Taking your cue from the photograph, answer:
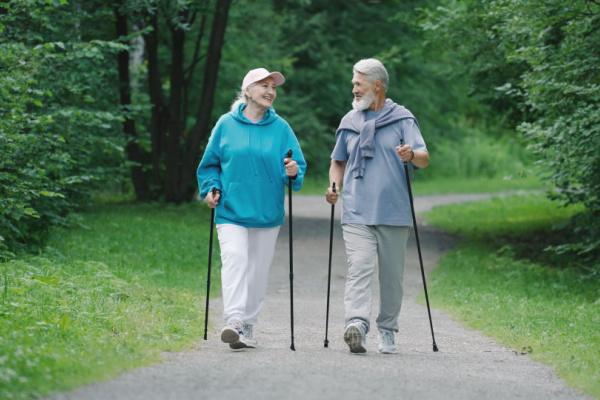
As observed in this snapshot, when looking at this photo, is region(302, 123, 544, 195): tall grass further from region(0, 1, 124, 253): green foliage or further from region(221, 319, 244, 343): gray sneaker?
region(221, 319, 244, 343): gray sneaker

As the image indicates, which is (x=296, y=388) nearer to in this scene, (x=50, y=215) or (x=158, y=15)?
(x=50, y=215)

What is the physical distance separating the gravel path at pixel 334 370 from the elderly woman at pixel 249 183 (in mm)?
535

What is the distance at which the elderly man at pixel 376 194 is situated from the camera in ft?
22.2

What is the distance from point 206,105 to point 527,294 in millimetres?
11076

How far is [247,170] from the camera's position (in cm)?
686

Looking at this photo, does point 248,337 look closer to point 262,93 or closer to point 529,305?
point 262,93

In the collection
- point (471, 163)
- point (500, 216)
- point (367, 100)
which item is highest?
point (367, 100)

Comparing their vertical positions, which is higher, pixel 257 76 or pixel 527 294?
pixel 257 76

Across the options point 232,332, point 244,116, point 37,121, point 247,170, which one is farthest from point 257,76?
point 37,121

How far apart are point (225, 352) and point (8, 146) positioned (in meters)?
3.89

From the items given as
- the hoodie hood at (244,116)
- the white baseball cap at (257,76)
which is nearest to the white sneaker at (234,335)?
the hoodie hood at (244,116)

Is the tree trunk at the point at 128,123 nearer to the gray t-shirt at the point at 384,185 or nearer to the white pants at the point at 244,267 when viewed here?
the white pants at the point at 244,267

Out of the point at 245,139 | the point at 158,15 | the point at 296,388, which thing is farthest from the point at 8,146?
the point at 158,15

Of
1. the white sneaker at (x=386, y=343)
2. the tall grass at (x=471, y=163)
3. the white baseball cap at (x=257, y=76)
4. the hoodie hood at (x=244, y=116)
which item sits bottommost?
the tall grass at (x=471, y=163)
